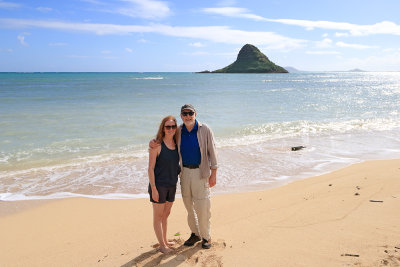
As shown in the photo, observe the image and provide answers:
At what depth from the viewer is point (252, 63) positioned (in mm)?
183250

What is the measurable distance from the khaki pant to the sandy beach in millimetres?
340

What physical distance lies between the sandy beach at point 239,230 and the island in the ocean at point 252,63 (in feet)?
567

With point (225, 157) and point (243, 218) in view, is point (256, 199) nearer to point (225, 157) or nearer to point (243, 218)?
point (243, 218)

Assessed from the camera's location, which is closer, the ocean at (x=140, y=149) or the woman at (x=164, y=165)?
the woman at (x=164, y=165)

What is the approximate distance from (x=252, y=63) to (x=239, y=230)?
609 ft

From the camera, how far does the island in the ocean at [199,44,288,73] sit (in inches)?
6934

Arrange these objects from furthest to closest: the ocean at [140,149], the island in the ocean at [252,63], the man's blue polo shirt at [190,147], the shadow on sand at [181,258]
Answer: the island in the ocean at [252,63] < the ocean at [140,149] < the man's blue polo shirt at [190,147] < the shadow on sand at [181,258]

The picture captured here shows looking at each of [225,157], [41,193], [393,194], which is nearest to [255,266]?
[393,194]

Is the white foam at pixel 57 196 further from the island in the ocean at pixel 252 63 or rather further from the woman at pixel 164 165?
the island in the ocean at pixel 252 63

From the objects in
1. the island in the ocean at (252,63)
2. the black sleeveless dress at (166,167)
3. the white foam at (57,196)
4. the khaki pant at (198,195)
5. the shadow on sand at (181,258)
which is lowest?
the white foam at (57,196)

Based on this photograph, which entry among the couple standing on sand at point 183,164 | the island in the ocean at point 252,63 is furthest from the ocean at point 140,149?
the island in the ocean at point 252,63

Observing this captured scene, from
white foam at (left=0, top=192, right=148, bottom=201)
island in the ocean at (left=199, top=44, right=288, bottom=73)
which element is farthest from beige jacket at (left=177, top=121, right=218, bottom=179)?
island in the ocean at (left=199, top=44, right=288, bottom=73)

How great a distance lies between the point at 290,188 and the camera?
7.23m

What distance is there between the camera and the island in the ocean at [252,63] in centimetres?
17612
